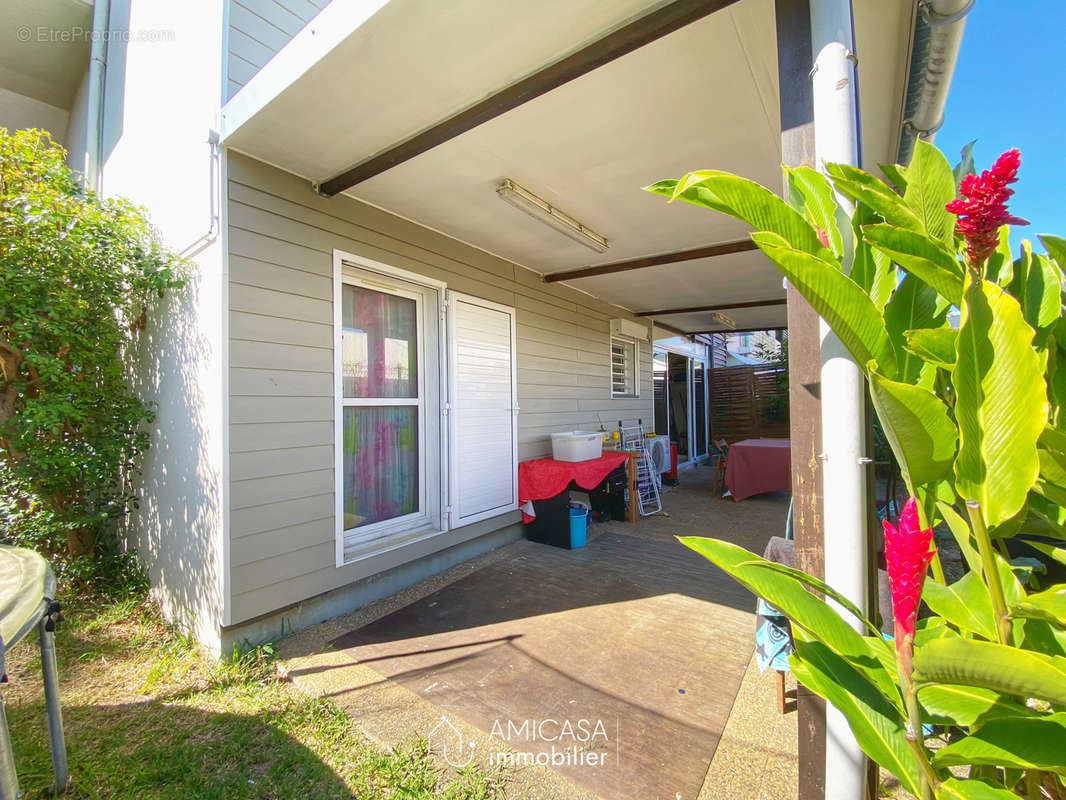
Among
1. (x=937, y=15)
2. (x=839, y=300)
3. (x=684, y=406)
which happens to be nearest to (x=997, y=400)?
(x=839, y=300)

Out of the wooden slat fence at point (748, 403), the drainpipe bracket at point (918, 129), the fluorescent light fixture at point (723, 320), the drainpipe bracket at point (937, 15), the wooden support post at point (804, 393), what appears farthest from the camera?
the wooden slat fence at point (748, 403)

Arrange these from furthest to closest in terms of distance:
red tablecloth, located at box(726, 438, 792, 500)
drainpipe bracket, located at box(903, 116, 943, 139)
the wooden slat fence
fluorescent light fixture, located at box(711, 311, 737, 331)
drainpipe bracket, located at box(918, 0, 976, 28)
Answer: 1. the wooden slat fence
2. fluorescent light fixture, located at box(711, 311, 737, 331)
3. red tablecloth, located at box(726, 438, 792, 500)
4. drainpipe bracket, located at box(903, 116, 943, 139)
5. drainpipe bracket, located at box(918, 0, 976, 28)

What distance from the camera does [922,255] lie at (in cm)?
70

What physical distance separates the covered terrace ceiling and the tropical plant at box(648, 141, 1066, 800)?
4.70 feet

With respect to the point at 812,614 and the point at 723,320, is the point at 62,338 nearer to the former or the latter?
the point at 812,614

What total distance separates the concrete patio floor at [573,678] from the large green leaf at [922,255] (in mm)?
1830

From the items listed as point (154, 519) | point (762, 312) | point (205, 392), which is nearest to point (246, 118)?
point (205, 392)

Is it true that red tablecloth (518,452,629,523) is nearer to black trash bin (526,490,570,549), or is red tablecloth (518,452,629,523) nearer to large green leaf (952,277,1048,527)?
black trash bin (526,490,570,549)

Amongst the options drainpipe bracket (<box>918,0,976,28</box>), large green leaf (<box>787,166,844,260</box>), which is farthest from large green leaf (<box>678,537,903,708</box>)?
drainpipe bracket (<box>918,0,976,28</box>)

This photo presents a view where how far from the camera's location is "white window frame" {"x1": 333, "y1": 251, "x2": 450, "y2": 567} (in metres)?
2.98

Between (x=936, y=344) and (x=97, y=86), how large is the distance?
6.07 meters

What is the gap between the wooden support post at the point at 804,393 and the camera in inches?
49.7

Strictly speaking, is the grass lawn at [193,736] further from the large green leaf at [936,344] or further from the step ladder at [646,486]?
the step ladder at [646,486]

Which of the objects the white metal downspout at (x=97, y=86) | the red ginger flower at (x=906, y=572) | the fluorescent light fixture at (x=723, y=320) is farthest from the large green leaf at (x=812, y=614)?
the fluorescent light fixture at (x=723, y=320)
